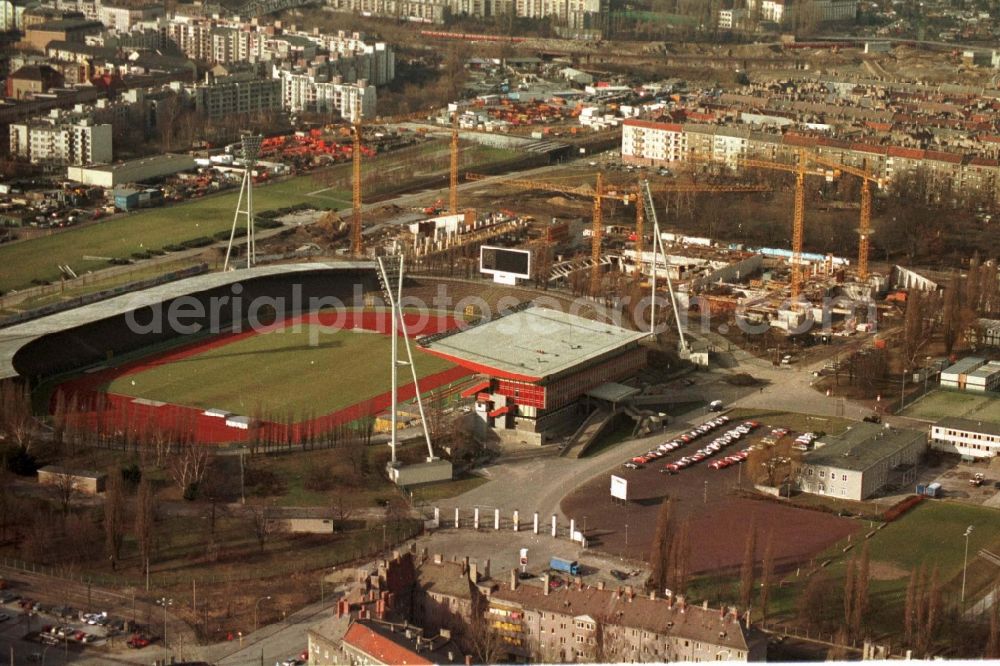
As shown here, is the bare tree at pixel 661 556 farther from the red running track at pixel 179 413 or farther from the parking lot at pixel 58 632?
the red running track at pixel 179 413

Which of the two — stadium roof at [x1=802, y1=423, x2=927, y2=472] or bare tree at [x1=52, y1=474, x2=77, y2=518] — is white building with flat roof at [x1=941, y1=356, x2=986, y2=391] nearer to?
stadium roof at [x1=802, y1=423, x2=927, y2=472]

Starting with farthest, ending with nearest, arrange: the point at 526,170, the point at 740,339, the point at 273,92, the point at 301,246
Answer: the point at 273,92, the point at 526,170, the point at 301,246, the point at 740,339

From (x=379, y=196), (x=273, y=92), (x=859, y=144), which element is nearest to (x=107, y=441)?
(x=379, y=196)

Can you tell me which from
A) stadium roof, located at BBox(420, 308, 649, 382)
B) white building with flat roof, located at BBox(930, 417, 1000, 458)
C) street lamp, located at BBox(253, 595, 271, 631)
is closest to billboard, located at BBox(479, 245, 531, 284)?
stadium roof, located at BBox(420, 308, 649, 382)

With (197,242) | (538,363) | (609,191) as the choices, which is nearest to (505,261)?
(197,242)

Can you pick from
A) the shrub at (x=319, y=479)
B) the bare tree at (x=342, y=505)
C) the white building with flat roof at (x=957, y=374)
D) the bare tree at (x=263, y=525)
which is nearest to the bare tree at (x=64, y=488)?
the bare tree at (x=263, y=525)

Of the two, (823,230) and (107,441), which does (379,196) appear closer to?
(823,230)
